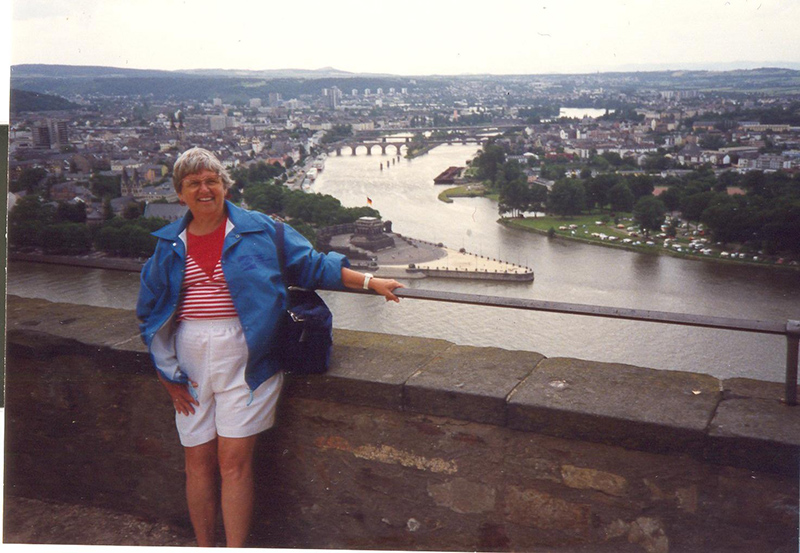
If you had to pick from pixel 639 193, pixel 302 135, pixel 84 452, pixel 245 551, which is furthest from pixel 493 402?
pixel 302 135

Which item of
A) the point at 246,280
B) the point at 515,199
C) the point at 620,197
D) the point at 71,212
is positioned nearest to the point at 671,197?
the point at 620,197

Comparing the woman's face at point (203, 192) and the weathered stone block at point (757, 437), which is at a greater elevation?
the woman's face at point (203, 192)

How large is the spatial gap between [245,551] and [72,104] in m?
3.14

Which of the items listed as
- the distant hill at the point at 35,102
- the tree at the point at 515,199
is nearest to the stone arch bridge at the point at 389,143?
the tree at the point at 515,199

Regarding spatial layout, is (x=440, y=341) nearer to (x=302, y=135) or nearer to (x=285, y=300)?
(x=285, y=300)

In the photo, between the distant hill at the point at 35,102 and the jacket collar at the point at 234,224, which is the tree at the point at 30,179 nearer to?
the distant hill at the point at 35,102

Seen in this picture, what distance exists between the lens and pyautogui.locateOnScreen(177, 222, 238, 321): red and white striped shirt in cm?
140

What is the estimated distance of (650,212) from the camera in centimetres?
878

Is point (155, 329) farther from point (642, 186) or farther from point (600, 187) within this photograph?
point (600, 187)

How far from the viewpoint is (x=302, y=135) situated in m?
10.5

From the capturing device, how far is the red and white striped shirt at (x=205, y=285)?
4.60 ft

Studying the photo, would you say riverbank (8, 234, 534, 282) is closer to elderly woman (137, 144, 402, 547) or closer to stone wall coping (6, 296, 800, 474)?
stone wall coping (6, 296, 800, 474)

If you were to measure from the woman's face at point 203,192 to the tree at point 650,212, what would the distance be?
7878 millimetres

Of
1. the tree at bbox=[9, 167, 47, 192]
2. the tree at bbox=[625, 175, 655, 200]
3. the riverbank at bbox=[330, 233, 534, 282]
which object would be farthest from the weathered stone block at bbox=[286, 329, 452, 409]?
the tree at bbox=[625, 175, 655, 200]
